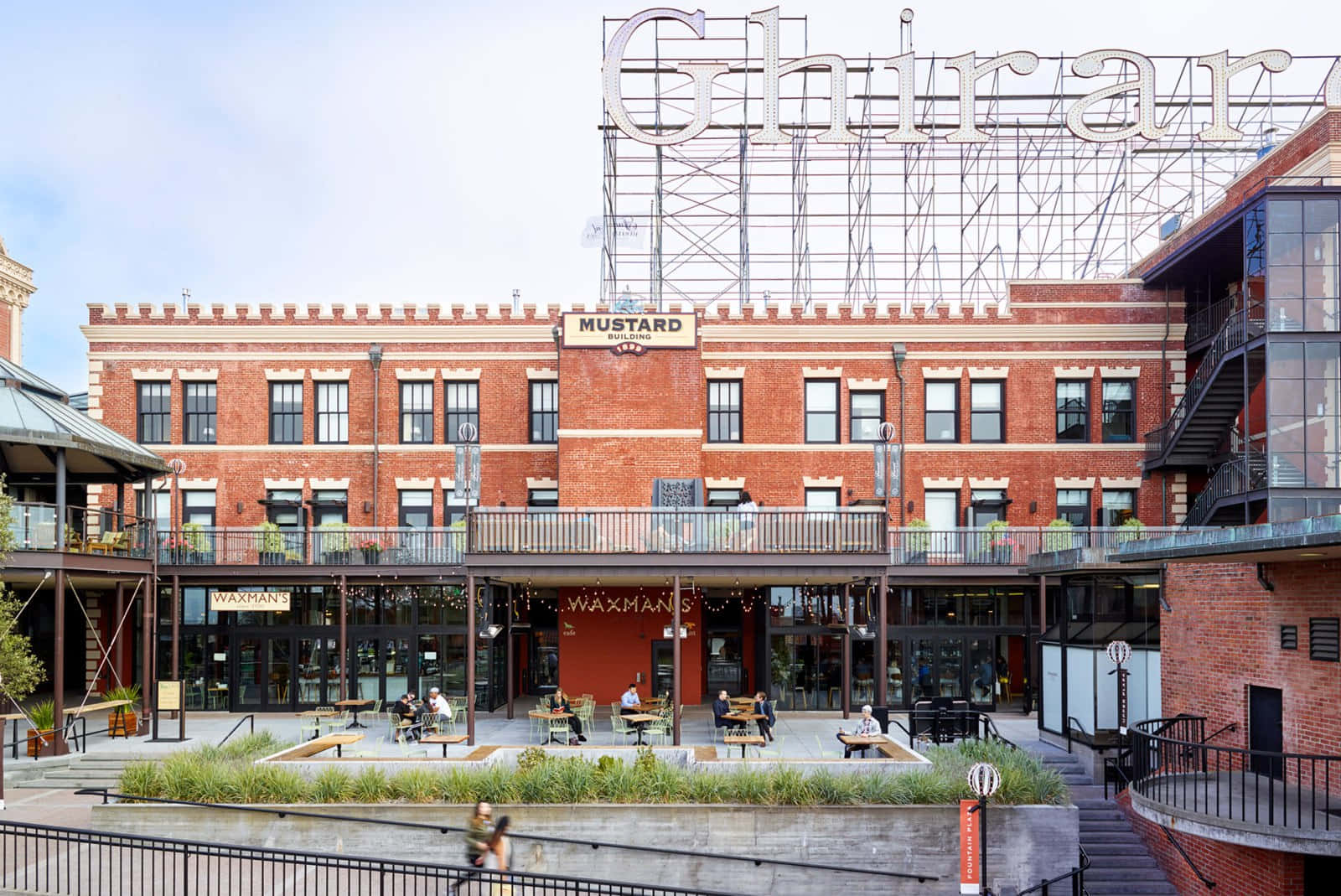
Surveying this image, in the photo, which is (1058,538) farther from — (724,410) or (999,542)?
(724,410)

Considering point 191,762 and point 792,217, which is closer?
point 191,762

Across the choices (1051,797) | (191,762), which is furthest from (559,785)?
(1051,797)

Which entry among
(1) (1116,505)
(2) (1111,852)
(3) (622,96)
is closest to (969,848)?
(2) (1111,852)

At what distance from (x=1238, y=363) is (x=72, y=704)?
94.9 ft

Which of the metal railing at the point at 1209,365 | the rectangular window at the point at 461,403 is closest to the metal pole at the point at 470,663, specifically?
the rectangular window at the point at 461,403

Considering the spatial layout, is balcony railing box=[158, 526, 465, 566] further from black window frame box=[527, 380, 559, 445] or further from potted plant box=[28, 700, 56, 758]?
potted plant box=[28, 700, 56, 758]

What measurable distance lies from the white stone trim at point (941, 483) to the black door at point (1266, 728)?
50.4ft

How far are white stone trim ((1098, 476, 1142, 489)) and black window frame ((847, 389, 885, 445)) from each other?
19.8 ft

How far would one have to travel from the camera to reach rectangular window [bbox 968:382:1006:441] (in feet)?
105

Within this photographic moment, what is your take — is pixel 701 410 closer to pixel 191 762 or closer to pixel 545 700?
pixel 545 700

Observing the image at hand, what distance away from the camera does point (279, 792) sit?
17672 mm

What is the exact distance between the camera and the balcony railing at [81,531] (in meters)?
23.2

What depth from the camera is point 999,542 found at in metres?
29.0

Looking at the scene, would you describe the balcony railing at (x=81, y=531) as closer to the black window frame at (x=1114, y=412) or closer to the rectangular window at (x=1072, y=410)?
the rectangular window at (x=1072, y=410)
